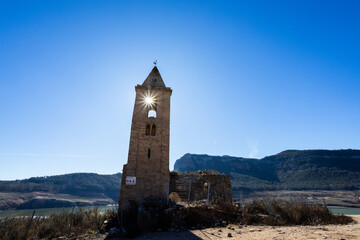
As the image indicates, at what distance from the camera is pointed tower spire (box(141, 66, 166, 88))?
1734cm

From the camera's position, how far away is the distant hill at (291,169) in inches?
2758

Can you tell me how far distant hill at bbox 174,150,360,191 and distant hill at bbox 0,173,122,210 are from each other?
46.6 m

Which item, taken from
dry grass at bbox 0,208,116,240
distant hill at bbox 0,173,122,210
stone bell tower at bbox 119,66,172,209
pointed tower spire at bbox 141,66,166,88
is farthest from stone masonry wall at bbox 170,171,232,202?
distant hill at bbox 0,173,122,210

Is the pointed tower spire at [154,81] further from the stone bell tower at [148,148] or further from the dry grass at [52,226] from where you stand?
the dry grass at [52,226]

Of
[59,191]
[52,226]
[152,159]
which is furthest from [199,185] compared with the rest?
[59,191]

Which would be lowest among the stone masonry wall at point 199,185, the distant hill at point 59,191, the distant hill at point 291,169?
the distant hill at point 59,191

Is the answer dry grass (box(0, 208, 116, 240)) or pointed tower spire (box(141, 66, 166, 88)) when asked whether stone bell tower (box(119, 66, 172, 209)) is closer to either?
pointed tower spire (box(141, 66, 166, 88))

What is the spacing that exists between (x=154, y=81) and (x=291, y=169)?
97.5m

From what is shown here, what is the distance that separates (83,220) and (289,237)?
11.7 m

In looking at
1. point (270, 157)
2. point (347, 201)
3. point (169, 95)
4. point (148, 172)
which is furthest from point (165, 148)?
point (270, 157)

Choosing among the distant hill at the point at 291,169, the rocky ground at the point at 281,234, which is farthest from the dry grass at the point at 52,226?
the distant hill at the point at 291,169

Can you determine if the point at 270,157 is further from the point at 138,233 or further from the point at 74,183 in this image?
the point at 138,233

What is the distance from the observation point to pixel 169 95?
17.0 meters

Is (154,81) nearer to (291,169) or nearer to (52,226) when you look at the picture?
(52,226)
